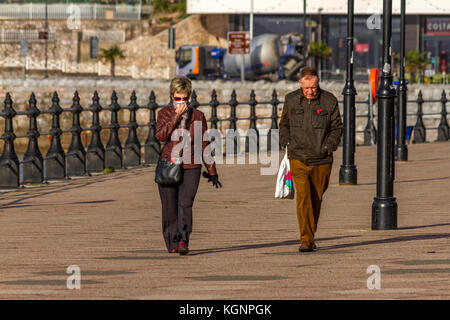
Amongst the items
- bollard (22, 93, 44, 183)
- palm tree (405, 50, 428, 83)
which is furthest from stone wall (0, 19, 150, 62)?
bollard (22, 93, 44, 183)

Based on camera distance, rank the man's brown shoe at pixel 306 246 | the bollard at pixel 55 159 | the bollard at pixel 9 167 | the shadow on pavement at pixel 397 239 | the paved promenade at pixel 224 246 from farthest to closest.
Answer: the bollard at pixel 55 159 < the bollard at pixel 9 167 < the shadow on pavement at pixel 397 239 < the man's brown shoe at pixel 306 246 < the paved promenade at pixel 224 246

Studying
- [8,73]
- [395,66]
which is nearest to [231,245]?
[395,66]

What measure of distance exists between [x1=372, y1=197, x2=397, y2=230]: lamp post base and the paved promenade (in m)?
0.14

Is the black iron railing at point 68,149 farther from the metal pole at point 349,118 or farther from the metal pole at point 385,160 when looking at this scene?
the metal pole at point 385,160

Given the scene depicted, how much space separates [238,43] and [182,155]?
24.9 meters

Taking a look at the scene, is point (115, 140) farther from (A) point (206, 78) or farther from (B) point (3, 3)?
(B) point (3, 3)

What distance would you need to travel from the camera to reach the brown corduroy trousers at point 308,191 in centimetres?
855

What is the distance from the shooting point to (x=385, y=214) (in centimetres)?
1002

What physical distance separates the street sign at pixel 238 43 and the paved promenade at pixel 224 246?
59.1ft

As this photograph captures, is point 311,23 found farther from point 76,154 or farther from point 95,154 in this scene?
point 76,154

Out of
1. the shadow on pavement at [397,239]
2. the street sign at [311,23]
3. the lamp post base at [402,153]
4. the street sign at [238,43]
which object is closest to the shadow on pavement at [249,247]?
the shadow on pavement at [397,239]

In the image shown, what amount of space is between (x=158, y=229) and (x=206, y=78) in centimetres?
4856

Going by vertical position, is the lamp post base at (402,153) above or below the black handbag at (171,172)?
below

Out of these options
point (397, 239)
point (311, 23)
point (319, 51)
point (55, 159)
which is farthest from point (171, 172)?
point (311, 23)
